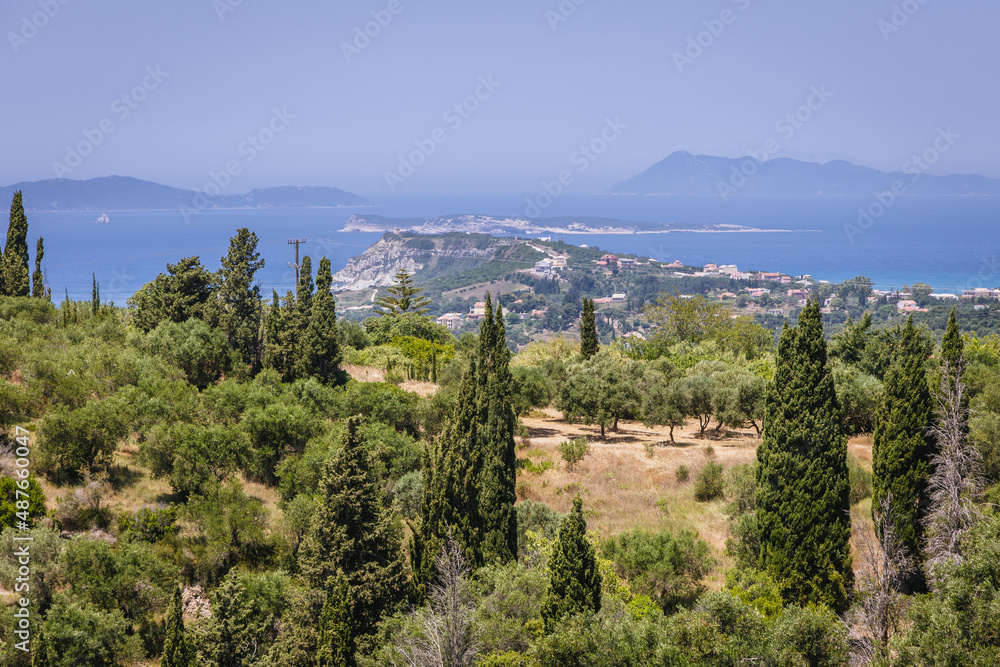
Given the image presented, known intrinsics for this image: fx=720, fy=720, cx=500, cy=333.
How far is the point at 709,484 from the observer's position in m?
26.2

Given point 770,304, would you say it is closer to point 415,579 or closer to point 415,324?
point 415,324

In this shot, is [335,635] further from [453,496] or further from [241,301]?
[241,301]

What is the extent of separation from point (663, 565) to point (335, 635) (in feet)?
29.5

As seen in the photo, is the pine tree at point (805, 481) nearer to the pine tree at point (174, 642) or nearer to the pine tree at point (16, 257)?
the pine tree at point (174, 642)

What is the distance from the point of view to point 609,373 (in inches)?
1305

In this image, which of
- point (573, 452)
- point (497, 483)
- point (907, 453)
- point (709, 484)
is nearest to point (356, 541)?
point (497, 483)

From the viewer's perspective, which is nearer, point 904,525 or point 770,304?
point 904,525

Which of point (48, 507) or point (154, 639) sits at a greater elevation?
point (48, 507)

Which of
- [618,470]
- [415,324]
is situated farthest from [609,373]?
[415,324]

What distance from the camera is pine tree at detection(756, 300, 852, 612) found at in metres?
19.7

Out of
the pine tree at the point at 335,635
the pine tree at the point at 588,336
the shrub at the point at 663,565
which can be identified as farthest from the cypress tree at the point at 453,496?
the pine tree at the point at 588,336

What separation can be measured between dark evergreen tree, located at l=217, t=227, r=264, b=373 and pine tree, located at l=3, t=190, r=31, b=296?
11548 millimetres

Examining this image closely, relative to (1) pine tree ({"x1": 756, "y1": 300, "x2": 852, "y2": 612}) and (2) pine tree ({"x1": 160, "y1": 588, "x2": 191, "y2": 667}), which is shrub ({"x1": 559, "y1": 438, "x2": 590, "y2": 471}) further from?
(2) pine tree ({"x1": 160, "y1": 588, "x2": 191, "y2": 667})

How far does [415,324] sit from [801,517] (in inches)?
1508
